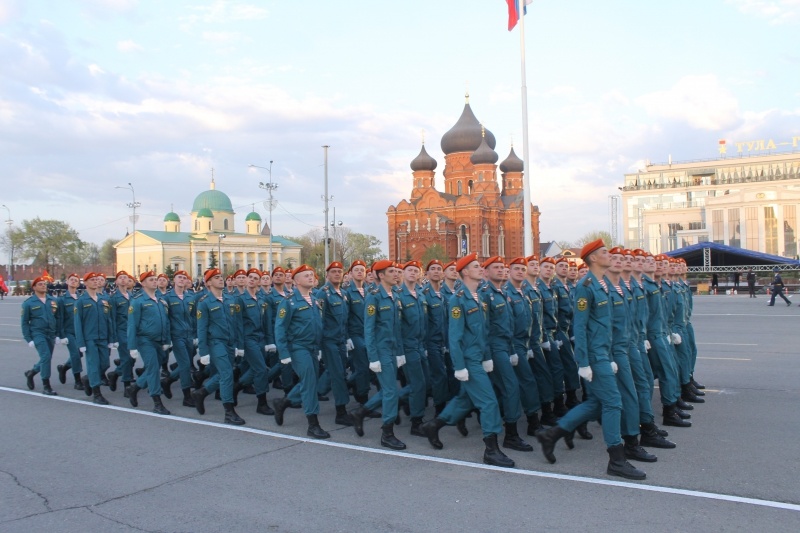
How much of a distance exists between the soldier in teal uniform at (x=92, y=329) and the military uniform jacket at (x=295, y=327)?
3.88 m

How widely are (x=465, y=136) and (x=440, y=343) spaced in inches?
2891

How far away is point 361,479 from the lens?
572 centimetres

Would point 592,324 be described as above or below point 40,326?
above

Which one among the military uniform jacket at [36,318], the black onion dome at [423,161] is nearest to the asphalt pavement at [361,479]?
the military uniform jacket at [36,318]

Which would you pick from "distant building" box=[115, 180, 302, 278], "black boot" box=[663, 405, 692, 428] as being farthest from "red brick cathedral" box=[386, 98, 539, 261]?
"black boot" box=[663, 405, 692, 428]

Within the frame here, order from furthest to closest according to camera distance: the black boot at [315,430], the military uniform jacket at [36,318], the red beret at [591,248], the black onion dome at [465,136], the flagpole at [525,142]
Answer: the black onion dome at [465,136]
the flagpole at [525,142]
the military uniform jacket at [36,318]
the black boot at [315,430]
the red beret at [591,248]

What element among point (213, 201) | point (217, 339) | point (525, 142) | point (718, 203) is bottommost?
point (217, 339)

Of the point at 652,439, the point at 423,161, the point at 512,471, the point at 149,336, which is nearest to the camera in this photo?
the point at 512,471

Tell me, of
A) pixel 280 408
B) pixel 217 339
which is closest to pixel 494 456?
pixel 280 408

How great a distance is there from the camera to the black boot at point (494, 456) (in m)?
5.97

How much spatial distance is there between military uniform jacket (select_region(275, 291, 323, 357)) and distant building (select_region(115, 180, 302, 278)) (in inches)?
3294

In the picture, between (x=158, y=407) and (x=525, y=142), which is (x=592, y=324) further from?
(x=525, y=142)

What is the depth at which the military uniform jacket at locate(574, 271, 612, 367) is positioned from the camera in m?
5.89

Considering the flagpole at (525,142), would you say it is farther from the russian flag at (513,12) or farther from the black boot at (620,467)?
the black boot at (620,467)
